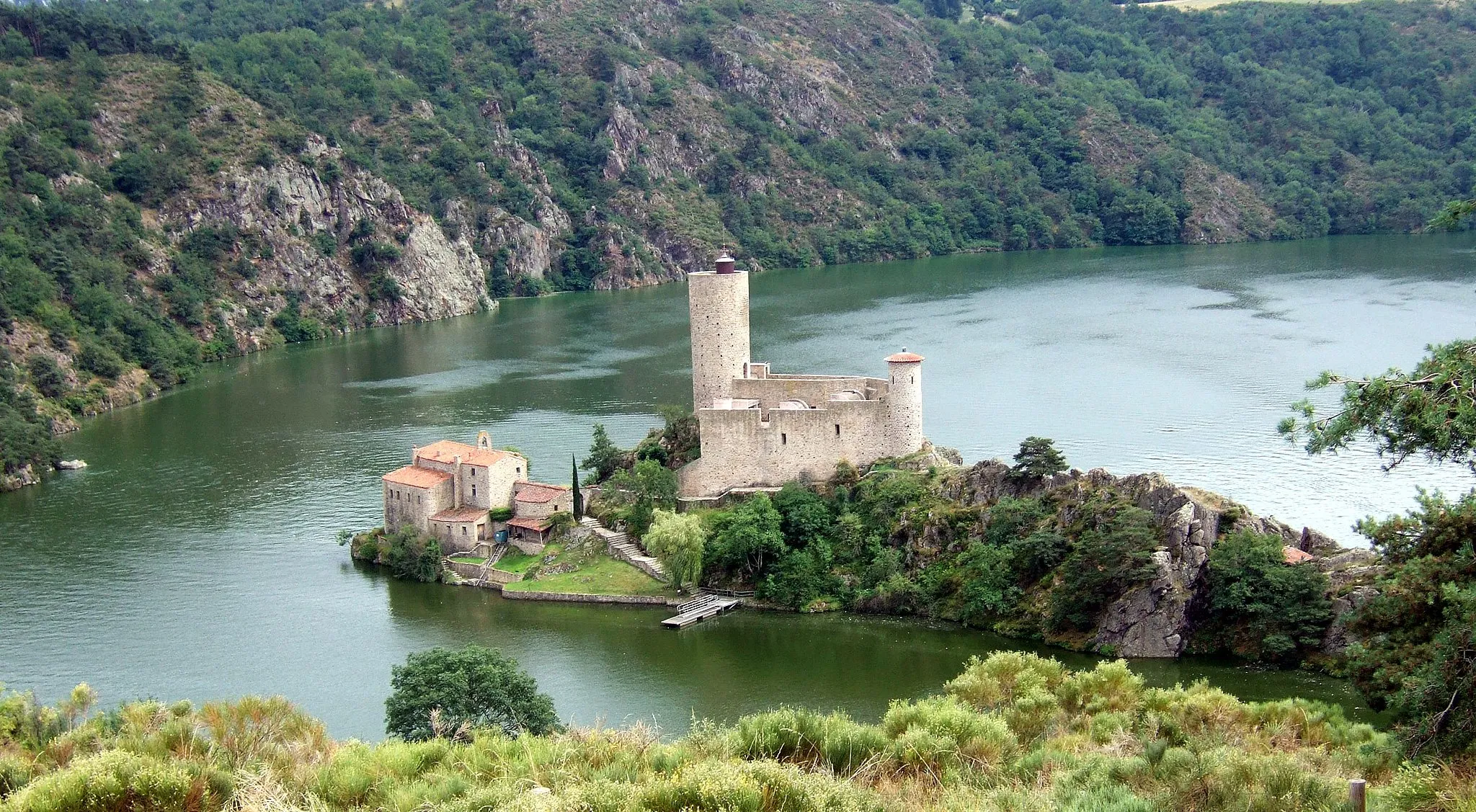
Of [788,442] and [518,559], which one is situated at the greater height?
[788,442]

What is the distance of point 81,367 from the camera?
80.1 meters

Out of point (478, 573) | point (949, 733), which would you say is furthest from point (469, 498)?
point (949, 733)

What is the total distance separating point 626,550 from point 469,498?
6.27m

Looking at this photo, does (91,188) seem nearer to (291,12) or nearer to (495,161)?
(495,161)

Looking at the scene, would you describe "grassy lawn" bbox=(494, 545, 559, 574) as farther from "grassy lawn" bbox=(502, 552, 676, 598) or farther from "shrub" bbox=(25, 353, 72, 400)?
"shrub" bbox=(25, 353, 72, 400)

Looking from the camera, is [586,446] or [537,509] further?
[586,446]

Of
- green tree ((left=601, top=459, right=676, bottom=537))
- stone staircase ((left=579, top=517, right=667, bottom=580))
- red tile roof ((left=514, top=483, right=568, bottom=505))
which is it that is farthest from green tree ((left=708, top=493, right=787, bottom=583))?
red tile roof ((left=514, top=483, right=568, bottom=505))

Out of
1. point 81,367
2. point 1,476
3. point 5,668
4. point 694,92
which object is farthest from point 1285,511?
point 694,92

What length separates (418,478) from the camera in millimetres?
46656

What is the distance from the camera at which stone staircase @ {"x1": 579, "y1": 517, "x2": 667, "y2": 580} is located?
140ft

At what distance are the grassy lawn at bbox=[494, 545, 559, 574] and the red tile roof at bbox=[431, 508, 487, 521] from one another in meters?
1.52

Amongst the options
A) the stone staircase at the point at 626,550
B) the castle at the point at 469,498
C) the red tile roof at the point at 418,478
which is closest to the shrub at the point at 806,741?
the stone staircase at the point at 626,550

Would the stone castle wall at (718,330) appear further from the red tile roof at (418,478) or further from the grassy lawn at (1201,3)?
the grassy lawn at (1201,3)

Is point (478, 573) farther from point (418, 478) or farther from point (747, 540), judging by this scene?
point (747, 540)
